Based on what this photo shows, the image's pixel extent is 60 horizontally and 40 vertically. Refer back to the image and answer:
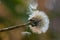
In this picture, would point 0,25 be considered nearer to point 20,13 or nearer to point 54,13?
point 20,13

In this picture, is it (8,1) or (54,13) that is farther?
(54,13)

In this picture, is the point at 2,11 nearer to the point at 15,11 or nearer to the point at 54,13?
the point at 15,11

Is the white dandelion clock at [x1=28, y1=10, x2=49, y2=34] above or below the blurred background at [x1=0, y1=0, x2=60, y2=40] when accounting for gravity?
below

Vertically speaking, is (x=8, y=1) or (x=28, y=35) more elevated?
(x=8, y=1)

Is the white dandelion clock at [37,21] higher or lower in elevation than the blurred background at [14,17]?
lower

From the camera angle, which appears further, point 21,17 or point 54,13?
point 54,13

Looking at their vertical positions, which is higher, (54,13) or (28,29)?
(54,13)

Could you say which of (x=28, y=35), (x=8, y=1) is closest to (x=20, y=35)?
(x=28, y=35)

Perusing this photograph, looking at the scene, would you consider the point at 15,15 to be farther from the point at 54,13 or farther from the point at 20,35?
Result: the point at 54,13

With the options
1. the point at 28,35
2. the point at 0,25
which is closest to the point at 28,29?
the point at 28,35
